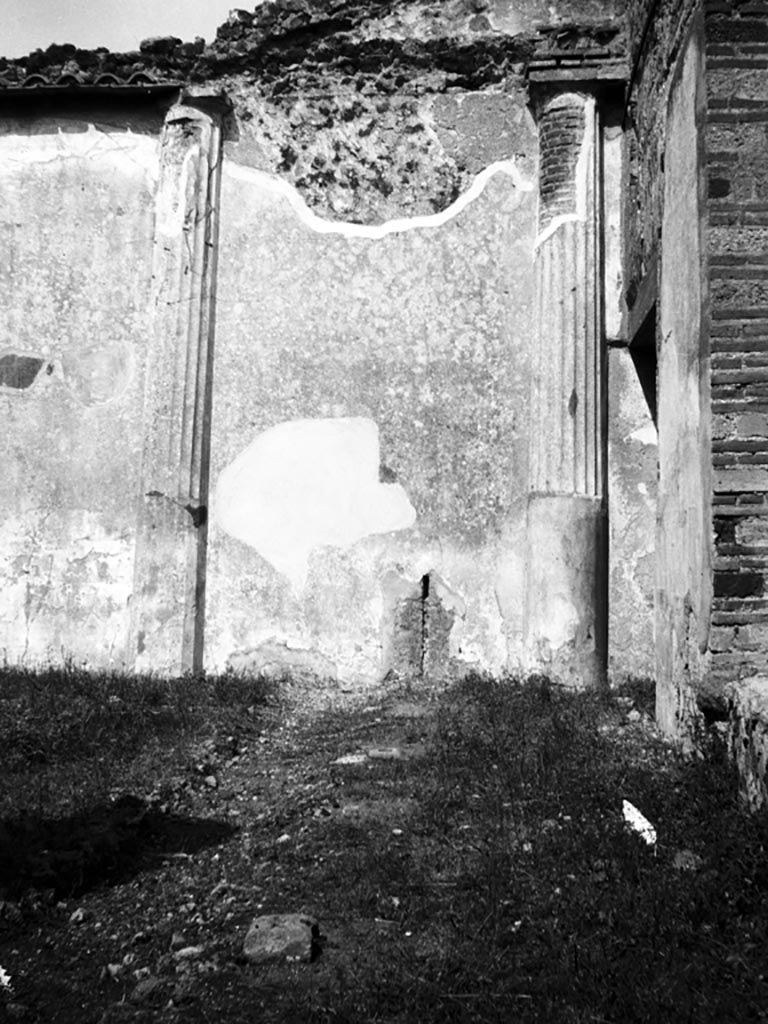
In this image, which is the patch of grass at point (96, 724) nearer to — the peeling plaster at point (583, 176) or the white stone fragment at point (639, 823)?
the white stone fragment at point (639, 823)

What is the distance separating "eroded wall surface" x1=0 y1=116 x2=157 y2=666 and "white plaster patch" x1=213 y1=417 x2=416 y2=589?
80 cm

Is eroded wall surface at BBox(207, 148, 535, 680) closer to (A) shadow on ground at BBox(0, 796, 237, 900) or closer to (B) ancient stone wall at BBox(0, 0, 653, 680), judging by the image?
(B) ancient stone wall at BBox(0, 0, 653, 680)

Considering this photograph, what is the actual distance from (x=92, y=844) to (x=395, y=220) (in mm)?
5170

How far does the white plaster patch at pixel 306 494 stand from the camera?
725 cm

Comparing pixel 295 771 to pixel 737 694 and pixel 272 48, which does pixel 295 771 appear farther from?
pixel 272 48

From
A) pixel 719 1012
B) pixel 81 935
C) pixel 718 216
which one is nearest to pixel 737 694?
pixel 719 1012

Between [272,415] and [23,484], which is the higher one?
[272,415]

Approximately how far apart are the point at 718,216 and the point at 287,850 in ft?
10.5

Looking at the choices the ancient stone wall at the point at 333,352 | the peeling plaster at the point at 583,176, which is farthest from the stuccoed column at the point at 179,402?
the peeling plaster at the point at 583,176

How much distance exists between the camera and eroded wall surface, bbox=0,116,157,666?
741 centimetres

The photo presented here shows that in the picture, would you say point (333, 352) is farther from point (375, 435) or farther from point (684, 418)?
point (684, 418)

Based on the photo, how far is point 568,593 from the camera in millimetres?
6754

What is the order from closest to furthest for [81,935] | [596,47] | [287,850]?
[81,935] < [287,850] < [596,47]

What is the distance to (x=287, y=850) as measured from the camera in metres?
3.77
